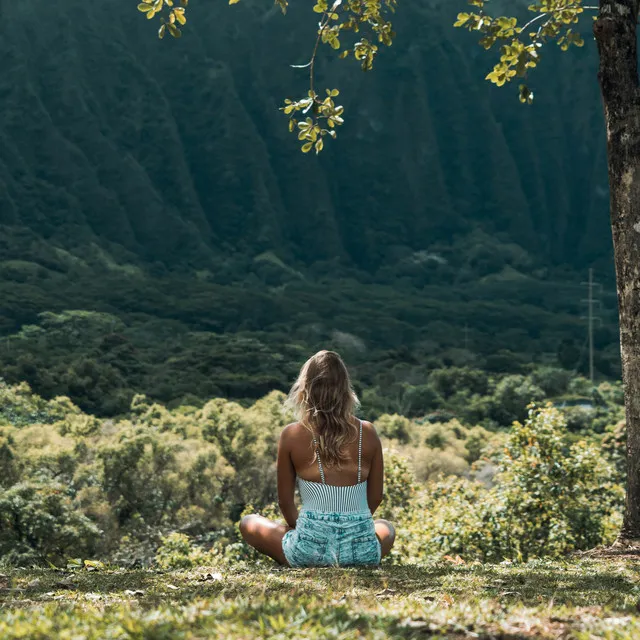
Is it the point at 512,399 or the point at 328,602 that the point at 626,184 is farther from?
the point at 512,399

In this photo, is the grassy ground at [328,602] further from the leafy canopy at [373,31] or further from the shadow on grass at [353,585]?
the leafy canopy at [373,31]

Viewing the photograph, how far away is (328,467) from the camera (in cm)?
530

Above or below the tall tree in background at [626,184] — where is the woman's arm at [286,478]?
below

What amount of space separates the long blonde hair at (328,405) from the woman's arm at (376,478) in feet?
0.68

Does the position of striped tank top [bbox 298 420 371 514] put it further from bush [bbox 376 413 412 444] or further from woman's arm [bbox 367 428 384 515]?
bush [bbox 376 413 412 444]

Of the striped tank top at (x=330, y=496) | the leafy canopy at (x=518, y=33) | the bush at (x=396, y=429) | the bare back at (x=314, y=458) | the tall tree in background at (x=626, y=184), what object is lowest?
the bush at (x=396, y=429)

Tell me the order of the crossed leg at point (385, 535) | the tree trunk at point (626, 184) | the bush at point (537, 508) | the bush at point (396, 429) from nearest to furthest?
the crossed leg at point (385, 535) < the tree trunk at point (626, 184) < the bush at point (537, 508) < the bush at point (396, 429)

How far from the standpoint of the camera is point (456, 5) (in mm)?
164750

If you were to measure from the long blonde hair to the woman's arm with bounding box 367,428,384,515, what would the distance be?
206 mm

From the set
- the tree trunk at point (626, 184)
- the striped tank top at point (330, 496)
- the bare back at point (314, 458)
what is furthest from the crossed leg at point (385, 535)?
the tree trunk at point (626, 184)

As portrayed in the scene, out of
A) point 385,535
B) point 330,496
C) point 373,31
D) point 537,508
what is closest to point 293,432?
point 330,496

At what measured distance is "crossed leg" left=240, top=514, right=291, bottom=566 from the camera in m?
5.50

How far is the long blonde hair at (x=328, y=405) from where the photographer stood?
206 inches

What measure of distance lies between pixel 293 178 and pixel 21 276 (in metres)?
58.6
